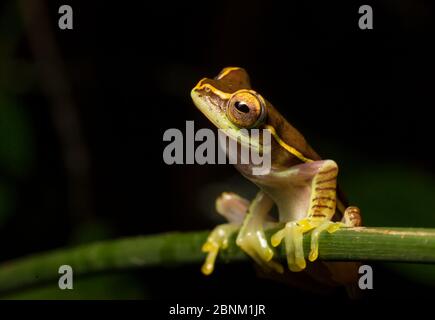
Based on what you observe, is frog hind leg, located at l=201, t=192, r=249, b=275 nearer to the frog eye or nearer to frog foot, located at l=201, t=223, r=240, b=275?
frog foot, located at l=201, t=223, r=240, b=275

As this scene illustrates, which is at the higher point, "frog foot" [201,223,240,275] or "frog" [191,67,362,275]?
"frog" [191,67,362,275]

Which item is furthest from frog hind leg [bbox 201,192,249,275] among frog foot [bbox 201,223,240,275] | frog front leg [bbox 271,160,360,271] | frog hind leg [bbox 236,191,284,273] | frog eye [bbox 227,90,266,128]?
frog eye [bbox 227,90,266,128]

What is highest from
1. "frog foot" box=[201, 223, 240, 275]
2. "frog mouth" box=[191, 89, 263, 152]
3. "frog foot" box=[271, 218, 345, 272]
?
"frog mouth" box=[191, 89, 263, 152]

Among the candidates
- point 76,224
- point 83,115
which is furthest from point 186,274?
point 83,115

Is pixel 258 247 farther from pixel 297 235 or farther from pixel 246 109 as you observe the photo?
pixel 246 109

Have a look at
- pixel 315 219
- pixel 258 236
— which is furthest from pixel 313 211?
pixel 258 236

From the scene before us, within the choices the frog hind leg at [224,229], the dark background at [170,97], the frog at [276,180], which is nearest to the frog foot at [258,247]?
the frog at [276,180]

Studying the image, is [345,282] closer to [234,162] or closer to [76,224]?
[234,162]
